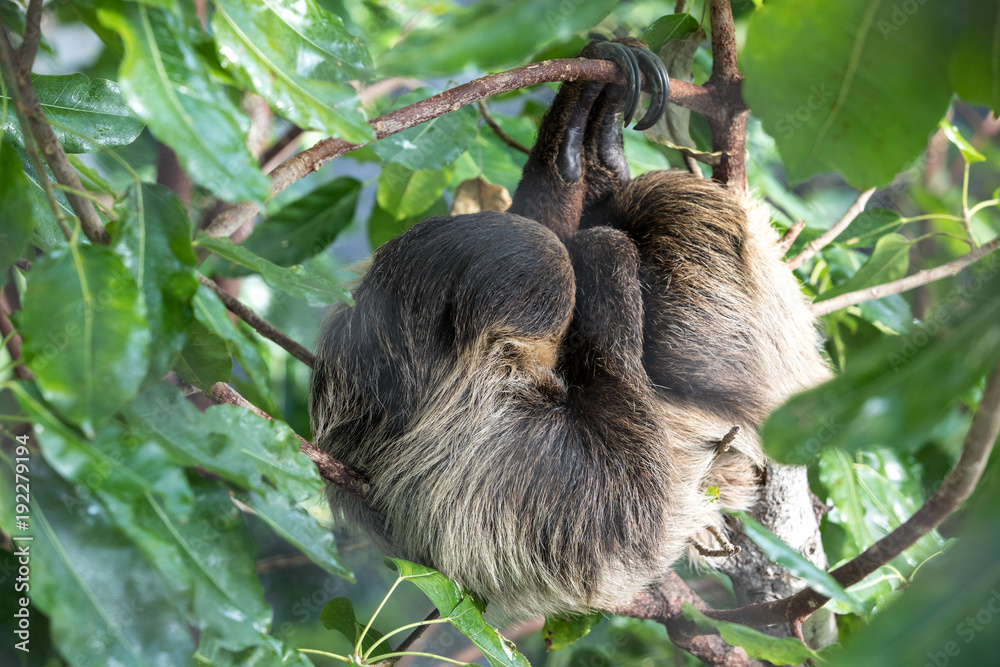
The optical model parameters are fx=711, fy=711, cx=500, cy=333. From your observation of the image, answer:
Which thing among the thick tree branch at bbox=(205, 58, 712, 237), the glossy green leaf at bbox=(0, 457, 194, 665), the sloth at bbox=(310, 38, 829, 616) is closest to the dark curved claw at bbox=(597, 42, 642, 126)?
the sloth at bbox=(310, 38, 829, 616)

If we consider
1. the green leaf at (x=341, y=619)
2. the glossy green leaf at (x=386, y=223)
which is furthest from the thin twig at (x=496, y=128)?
the green leaf at (x=341, y=619)

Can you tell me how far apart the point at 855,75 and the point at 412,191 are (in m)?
1.31

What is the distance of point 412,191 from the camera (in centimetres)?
185

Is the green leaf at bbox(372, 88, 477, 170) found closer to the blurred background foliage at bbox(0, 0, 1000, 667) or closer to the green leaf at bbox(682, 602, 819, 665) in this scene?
the blurred background foliage at bbox(0, 0, 1000, 667)

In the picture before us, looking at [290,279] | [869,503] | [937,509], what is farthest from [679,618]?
[290,279]

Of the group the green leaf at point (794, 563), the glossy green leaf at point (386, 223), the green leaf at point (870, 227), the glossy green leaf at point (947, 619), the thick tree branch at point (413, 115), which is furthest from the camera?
the glossy green leaf at point (386, 223)

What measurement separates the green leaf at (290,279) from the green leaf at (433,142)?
1.98 ft

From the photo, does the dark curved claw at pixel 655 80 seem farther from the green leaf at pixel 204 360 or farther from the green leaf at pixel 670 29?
the green leaf at pixel 204 360

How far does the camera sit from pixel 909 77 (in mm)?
655

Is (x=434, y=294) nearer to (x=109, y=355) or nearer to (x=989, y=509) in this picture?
(x=109, y=355)

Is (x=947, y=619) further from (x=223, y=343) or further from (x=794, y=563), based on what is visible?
(x=223, y=343)

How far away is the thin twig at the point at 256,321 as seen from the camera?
1.13 metres

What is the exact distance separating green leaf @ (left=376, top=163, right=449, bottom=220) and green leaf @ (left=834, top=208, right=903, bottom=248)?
99 cm

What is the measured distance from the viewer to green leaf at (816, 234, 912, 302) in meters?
1.54
